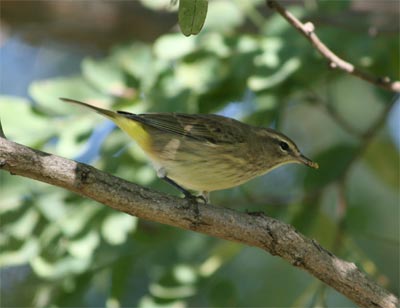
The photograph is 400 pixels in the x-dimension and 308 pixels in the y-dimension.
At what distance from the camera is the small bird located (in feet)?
14.5

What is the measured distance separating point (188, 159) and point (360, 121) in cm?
305

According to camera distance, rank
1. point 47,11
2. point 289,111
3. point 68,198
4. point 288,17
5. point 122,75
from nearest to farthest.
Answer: point 288,17
point 68,198
point 122,75
point 47,11
point 289,111

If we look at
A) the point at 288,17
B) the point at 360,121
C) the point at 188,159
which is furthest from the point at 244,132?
the point at 360,121

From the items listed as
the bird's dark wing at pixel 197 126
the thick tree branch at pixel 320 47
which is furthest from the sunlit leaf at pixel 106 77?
the thick tree branch at pixel 320 47

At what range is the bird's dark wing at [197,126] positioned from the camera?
4.56m

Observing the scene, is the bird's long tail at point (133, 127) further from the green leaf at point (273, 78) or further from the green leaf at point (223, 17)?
the green leaf at point (223, 17)

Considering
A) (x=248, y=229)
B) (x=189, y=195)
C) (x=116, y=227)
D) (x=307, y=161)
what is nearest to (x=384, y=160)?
(x=307, y=161)

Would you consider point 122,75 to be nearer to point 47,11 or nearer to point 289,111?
point 47,11

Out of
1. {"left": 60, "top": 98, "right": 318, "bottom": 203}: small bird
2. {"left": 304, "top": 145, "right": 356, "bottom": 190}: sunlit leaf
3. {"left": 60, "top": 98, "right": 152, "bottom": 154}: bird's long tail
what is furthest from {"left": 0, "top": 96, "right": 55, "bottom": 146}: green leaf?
{"left": 304, "top": 145, "right": 356, "bottom": 190}: sunlit leaf

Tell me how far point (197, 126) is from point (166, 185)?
0.39 metres

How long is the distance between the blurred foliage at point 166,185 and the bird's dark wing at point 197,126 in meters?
0.15

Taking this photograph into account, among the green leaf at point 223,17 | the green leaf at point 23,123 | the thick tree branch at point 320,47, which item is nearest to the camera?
the thick tree branch at point 320,47

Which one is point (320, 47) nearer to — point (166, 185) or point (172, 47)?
point (172, 47)

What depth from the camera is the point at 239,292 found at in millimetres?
5398
